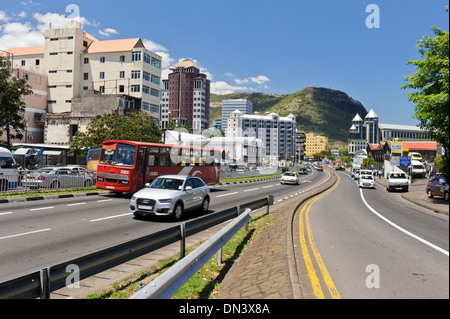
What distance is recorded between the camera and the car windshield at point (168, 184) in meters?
12.9

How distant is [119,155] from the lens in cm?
1886

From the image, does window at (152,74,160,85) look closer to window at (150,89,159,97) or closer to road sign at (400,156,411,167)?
window at (150,89,159,97)

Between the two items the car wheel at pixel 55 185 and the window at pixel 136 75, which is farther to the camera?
the window at pixel 136 75

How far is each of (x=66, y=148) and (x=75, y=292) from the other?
165 feet

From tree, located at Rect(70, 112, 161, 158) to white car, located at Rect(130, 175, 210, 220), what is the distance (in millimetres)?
27999

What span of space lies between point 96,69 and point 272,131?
140 meters

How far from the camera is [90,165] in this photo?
115 ft

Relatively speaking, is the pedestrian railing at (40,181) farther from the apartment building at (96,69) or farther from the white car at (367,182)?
the apartment building at (96,69)

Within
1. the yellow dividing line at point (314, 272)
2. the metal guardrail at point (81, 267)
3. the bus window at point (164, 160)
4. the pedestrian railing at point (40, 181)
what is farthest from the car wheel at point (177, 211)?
the pedestrian railing at point (40, 181)

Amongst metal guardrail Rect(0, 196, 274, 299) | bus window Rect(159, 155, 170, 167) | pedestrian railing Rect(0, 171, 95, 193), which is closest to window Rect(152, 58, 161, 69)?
pedestrian railing Rect(0, 171, 95, 193)

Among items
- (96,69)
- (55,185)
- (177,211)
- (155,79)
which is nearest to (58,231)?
(177,211)

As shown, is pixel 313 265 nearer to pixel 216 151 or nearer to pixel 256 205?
pixel 256 205

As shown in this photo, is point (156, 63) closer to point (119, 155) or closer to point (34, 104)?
point (34, 104)
